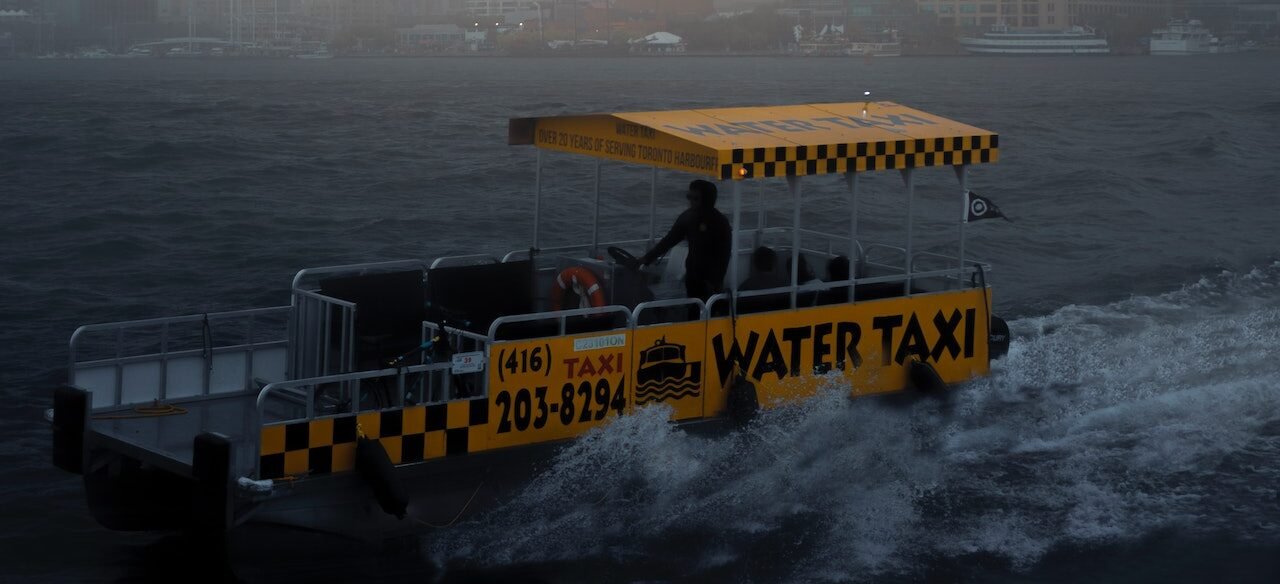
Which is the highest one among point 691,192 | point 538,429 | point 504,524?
point 691,192

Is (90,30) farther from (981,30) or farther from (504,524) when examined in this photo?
(504,524)

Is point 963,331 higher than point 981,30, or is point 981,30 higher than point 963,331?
point 981,30

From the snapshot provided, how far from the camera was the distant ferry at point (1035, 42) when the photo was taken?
84.8m

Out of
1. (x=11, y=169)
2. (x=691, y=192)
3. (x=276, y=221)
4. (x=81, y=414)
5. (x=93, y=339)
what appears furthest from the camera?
(x=11, y=169)

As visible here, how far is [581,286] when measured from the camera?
10.8 meters

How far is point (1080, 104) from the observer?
55.6 metres

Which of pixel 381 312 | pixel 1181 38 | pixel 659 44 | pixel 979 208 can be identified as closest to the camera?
pixel 381 312

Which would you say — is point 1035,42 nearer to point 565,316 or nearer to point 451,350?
point 565,316

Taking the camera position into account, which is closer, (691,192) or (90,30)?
(691,192)

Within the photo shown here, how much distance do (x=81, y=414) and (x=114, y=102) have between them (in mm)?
44835

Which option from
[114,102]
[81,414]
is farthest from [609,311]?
[114,102]

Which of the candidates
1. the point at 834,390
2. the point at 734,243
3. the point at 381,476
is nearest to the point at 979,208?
the point at 834,390

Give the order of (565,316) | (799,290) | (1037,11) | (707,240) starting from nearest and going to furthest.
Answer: (565,316) → (799,290) → (707,240) → (1037,11)

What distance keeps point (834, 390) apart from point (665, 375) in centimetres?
149
